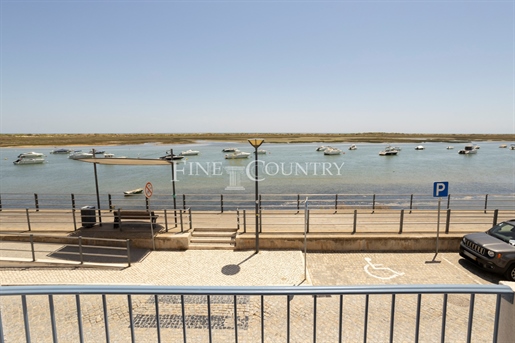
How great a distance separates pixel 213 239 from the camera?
9961 millimetres

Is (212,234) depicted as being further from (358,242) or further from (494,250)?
(494,250)

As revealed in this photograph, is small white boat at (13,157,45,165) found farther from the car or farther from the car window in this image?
the car window

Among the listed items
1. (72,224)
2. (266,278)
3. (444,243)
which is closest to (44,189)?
(72,224)

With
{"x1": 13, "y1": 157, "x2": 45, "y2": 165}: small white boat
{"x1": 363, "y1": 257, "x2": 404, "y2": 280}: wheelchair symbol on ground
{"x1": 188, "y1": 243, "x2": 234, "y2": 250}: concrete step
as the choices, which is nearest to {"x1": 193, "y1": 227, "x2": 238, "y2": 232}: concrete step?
{"x1": 188, "y1": 243, "x2": 234, "y2": 250}: concrete step

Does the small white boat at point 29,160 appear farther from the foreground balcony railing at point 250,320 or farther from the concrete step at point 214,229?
the foreground balcony railing at point 250,320

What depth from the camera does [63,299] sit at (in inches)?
236

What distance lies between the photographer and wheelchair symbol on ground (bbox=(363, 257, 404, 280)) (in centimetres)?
761

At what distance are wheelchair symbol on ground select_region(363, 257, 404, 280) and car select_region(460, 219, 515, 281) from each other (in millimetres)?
2173

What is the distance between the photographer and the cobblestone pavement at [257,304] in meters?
5.04

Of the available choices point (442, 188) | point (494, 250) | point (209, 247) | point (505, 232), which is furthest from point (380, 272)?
point (209, 247)

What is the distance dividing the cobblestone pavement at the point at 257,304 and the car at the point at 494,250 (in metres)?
0.44

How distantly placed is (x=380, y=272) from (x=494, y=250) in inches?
115

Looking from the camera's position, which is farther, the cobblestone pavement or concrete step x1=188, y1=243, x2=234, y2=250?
concrete step x1=188, y1=243, x2=234, y2=250

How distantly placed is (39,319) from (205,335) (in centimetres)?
328
